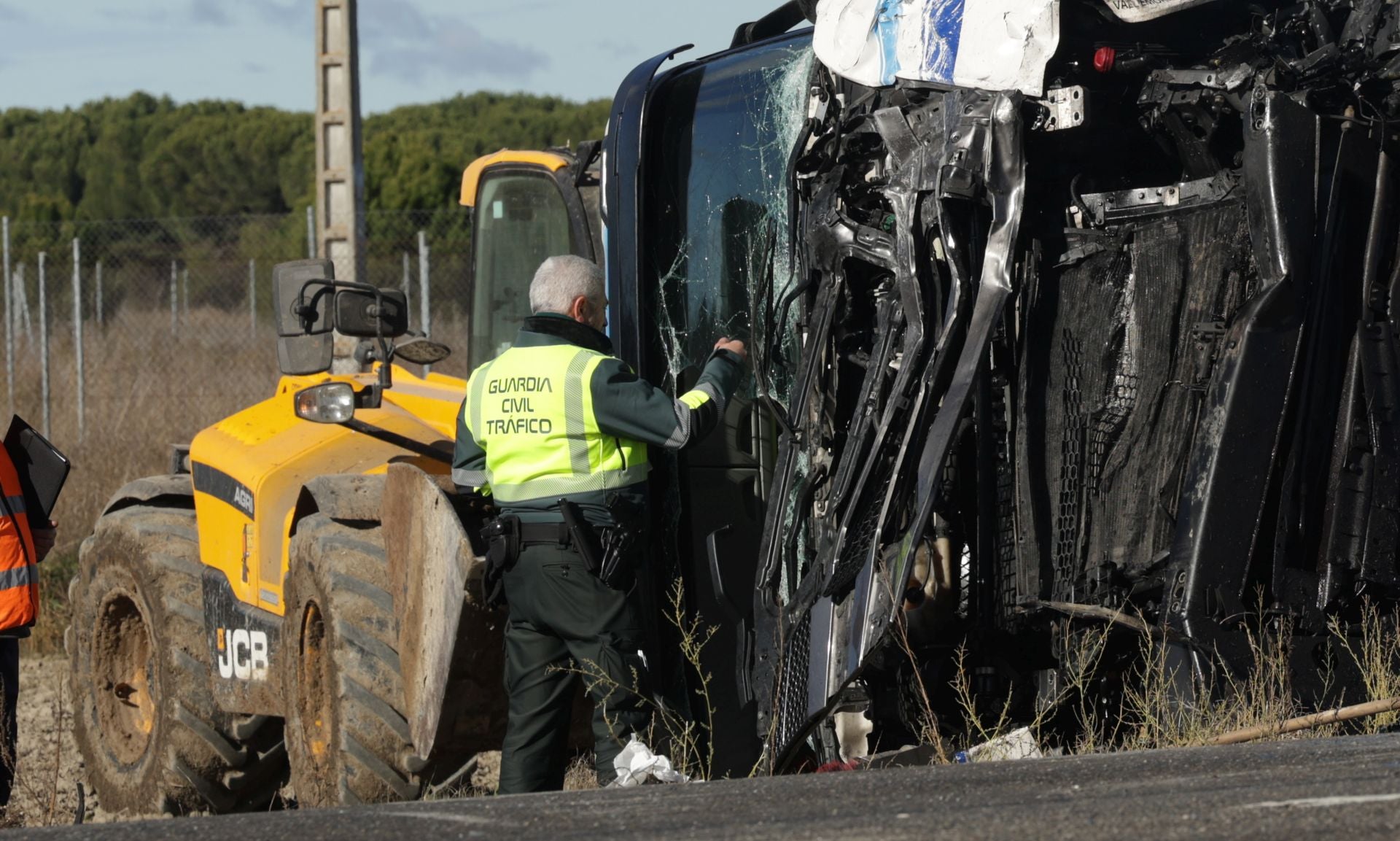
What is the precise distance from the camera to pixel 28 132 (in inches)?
2208

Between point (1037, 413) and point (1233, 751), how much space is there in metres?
1.10

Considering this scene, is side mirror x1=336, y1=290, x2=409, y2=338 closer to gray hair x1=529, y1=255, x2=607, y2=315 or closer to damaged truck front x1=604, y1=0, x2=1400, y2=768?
gray hair x1=529, y1=255, x2=607, y2=315

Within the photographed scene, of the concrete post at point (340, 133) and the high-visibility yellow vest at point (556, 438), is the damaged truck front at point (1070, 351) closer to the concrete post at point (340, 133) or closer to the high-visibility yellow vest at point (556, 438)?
the high-visibility yellow vest at point (556, 438)

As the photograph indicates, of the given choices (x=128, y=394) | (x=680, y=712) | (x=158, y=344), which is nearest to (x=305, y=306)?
(x=680, y=712)

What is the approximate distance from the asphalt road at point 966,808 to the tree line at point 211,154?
32138mm

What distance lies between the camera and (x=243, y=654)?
21.3 feet

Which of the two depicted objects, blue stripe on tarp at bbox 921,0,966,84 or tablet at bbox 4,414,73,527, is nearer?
blue stripe on tarp at bbox 921,0,966,84

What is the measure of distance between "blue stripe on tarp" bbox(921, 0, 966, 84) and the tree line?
31.0 metres

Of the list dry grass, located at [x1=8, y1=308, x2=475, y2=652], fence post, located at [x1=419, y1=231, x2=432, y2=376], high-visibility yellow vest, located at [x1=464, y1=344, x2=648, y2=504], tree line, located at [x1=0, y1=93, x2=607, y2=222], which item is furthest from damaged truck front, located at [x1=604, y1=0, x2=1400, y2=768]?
tree line, located at [x1=0, y1=93, x2=607, y2=222]

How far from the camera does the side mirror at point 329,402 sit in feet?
18.7

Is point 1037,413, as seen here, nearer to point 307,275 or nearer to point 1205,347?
point 1205,347

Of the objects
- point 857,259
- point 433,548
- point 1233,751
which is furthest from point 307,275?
point 1233,751

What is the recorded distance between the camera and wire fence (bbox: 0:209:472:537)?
44.0ft

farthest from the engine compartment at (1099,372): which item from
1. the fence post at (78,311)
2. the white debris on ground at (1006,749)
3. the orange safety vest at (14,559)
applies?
the fence post at (78,311)
